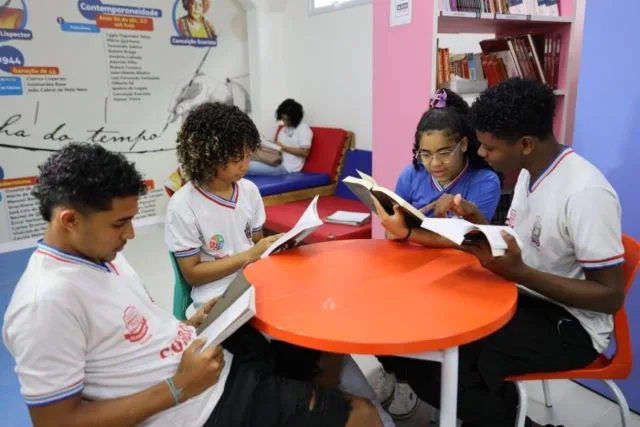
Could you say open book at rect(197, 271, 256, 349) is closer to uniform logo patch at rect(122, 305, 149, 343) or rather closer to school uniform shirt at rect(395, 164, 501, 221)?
uniform logo patch at rect(122, 305, 149, 343)

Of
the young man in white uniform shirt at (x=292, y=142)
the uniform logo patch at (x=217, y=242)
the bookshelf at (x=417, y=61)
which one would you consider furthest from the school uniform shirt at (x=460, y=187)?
the young man in white uniform shirt at (x=292, y=142)

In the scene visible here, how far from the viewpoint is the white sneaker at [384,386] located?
1961mm

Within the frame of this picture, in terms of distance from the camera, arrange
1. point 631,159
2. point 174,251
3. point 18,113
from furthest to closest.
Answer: point 18,113 < point 631,159 < point 174,251

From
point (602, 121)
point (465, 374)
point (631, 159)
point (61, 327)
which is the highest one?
point (602, 121)

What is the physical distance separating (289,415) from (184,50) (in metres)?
4.56

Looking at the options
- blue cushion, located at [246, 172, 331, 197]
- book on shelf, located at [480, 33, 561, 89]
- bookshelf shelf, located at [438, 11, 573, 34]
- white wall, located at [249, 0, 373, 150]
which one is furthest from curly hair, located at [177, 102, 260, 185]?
white wall, located at [249, 0, 373, 150]

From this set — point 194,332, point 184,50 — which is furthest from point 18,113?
point 194,332

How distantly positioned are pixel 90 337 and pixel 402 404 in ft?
4.44

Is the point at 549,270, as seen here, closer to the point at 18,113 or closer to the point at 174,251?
the point at 174,251

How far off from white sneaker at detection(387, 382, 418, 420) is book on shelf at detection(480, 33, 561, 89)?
1.70m

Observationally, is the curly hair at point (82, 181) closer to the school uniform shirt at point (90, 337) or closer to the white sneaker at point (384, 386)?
the school uniform shirt at point (90, 337)

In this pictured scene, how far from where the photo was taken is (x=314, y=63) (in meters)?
4.89

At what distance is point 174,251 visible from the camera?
161 centimetres

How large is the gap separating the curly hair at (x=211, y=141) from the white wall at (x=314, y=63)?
2.81 metres
